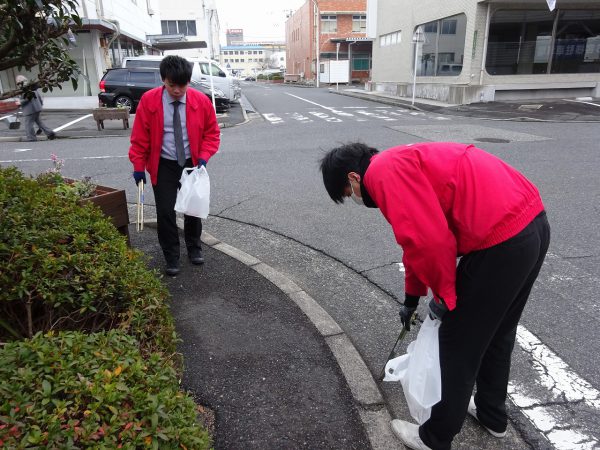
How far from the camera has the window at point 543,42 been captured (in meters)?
18.9

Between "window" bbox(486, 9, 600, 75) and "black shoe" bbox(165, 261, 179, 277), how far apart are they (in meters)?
18.8

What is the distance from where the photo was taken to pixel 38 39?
2291 millimetres

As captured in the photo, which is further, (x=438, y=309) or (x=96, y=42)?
(x=96, y=42)

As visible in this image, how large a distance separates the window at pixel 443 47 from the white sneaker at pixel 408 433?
20.0 metres

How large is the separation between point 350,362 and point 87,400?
5.54 ft

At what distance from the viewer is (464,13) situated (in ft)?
62.8

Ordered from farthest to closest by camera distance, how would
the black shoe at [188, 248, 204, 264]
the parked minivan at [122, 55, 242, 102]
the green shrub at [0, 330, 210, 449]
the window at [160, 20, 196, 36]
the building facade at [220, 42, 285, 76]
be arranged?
the building facade at [220, 42, 285, 76] < the window at [160, 20, 196, 36] < the parked minivan at [122, 55, 242, 102] < the black shoe at [188, 248, 204, 264] < the green shrub at [0, 330, 210, 449]

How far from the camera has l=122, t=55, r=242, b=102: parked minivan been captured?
57.6ft

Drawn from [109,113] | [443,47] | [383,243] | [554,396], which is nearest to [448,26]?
[443,47]

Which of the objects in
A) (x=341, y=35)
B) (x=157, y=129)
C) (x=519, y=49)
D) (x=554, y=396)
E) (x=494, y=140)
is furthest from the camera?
(x=341, y=35)

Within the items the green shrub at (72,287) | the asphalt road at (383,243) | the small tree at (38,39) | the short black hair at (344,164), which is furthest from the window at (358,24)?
the short black hair at (344,164)

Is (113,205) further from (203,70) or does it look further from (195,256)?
(203,70)

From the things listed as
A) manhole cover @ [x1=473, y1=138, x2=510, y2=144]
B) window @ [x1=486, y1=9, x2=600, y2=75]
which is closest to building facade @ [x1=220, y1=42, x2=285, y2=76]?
window @ [x1=486, y1=9, x2=600, y2=75]

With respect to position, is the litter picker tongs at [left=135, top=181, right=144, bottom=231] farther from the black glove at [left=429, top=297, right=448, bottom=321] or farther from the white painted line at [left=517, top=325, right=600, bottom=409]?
the white painted line at [left=517, top=325, right=600, bottom=409]
